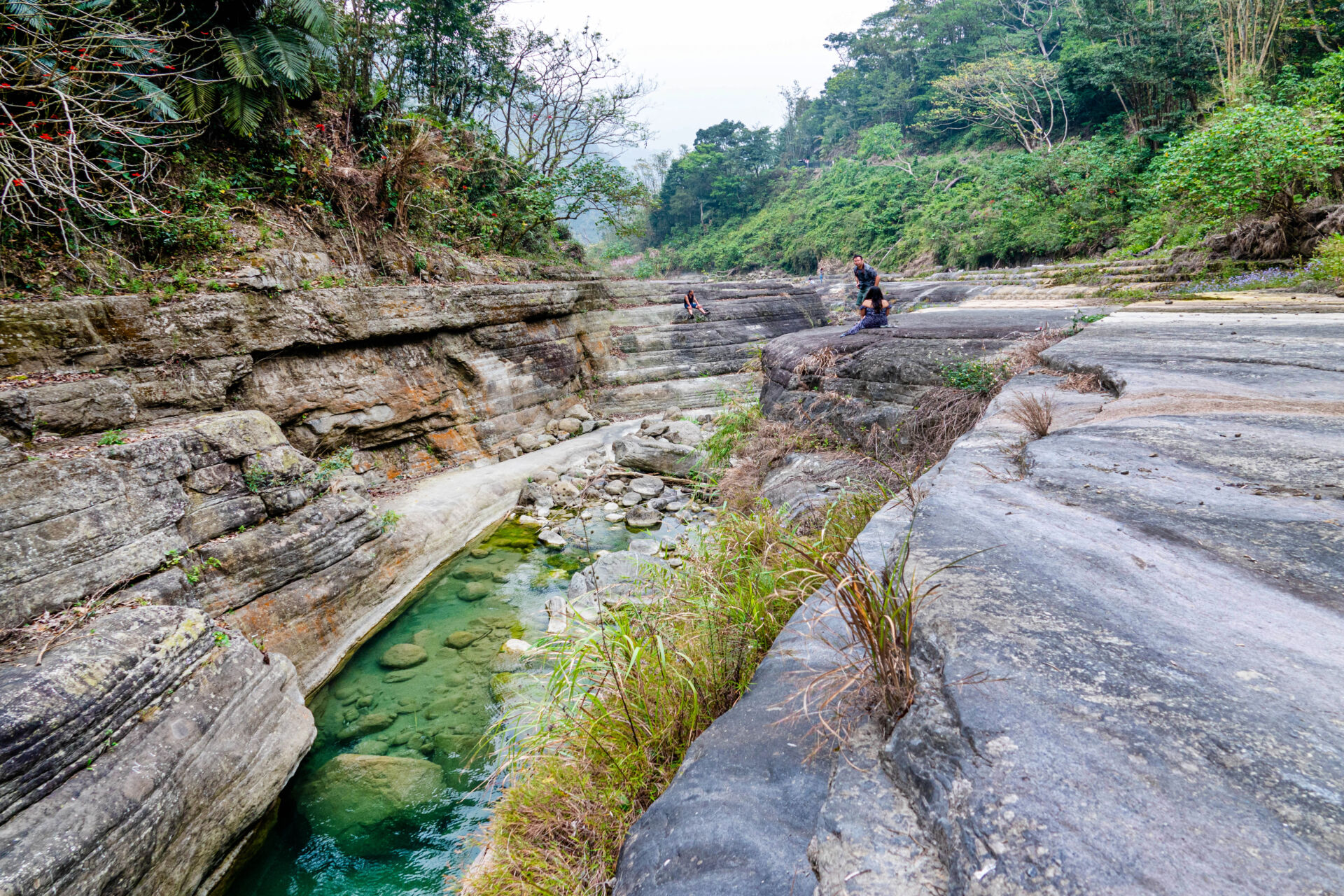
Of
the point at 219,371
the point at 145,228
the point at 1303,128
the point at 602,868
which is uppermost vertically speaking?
the point at 145,228

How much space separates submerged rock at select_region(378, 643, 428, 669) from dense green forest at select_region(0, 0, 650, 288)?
371 centimetres

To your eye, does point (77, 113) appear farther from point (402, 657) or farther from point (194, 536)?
point (402, 657)

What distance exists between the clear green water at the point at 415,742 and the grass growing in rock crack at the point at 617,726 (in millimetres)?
1056

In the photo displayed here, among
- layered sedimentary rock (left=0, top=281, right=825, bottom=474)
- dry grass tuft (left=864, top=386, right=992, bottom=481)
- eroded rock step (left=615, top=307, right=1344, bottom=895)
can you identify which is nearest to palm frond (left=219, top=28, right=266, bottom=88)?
layered sedimentary rock (left=0, top=281, right=825, bottom=474)

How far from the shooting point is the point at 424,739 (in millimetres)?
3902

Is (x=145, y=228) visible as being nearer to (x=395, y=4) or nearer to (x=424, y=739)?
(x=424, y=739)

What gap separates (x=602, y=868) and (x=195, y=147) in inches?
382

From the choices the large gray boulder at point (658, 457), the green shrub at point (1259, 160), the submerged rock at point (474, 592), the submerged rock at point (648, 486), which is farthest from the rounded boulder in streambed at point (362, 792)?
the green shrub at point (1259, 160)

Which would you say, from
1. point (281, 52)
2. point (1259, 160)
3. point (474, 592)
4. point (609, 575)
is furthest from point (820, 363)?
point (281, 52)

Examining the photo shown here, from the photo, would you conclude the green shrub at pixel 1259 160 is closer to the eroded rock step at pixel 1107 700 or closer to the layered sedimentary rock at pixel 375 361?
the eroded rock step at pixel 1107 700

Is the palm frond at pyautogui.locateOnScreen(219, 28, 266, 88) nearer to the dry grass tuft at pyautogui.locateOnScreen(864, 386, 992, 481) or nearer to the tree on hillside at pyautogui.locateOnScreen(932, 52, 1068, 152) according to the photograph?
the dry grass tuft at pyautogui.locateOnScreen(864, 386, 992, 481)

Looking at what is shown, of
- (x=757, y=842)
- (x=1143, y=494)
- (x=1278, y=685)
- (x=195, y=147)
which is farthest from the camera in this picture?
(x=195, y=147)

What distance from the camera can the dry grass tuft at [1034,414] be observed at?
3.22 metres

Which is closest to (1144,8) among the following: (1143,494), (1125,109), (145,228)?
(1125,109)
